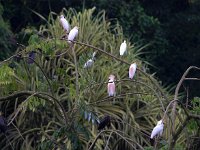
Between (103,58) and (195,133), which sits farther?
(103,58)

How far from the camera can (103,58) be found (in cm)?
928

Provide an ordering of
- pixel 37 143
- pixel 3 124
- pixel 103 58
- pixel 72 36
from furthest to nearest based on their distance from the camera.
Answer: pixel 103 58 → pixel 37 143 → pixel 72 36 → pixel 3 124

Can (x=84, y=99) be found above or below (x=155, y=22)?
above

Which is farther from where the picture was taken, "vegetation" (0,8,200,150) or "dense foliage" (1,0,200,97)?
"dense foliage" (1,0,200,97)

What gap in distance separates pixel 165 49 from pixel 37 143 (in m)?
5.93

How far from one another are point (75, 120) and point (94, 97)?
7.30 feet

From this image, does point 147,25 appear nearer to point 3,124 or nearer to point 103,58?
point 103,58

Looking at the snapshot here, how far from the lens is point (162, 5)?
551 inches

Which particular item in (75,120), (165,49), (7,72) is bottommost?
(165,49)

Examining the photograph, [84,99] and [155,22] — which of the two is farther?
[155,22]

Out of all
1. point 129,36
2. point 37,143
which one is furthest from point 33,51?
point 129,36

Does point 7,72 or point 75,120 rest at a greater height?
point 7,72

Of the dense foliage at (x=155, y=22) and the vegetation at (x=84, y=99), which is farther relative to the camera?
the dense foliage at (x=155, y=22)

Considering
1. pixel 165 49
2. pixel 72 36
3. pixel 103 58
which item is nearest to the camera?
pixel 72 36
